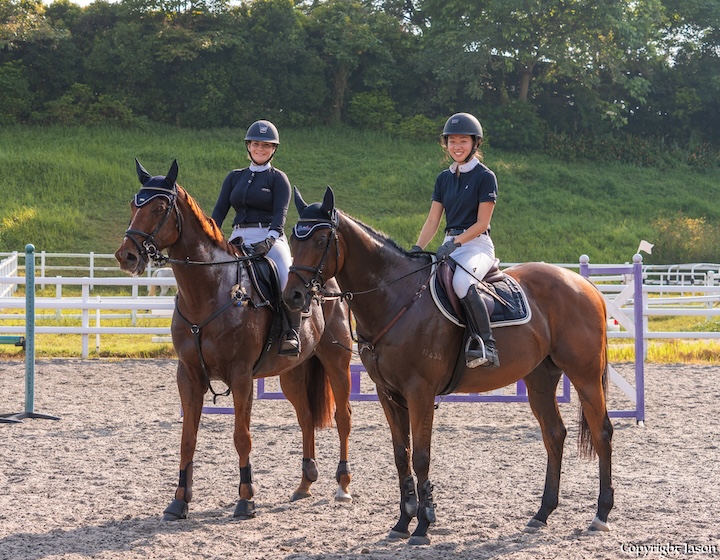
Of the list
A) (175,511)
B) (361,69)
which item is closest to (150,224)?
(175,511)

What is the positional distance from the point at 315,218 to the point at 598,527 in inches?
98.4

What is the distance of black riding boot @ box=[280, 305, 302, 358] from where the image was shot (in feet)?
20.5

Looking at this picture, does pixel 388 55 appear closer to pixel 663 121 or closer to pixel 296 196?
pixel 663 121

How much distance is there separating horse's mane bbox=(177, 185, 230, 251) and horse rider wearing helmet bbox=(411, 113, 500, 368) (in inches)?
55.9

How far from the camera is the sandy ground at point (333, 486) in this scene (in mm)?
5168

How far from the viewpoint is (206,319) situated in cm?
605

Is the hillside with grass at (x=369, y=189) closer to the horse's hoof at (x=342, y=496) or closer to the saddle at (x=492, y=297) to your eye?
the horse's hoof at (x=342, y=496)

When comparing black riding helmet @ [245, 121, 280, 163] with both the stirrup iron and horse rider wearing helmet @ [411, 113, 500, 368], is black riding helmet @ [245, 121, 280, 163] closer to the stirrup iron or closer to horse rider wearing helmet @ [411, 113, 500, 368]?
horse rider wearing helmet @ [411, 113, 500, 368]

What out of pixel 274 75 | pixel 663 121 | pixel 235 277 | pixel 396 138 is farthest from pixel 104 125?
pixel 235 277

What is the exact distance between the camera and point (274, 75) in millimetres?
41656

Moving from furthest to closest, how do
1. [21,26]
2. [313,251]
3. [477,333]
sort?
[21,26]
[477,333]
[313,251]

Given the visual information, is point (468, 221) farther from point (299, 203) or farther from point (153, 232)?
point (153, 232)

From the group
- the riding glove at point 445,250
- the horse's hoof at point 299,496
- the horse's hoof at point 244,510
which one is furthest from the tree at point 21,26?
the riding glove at point 445,250

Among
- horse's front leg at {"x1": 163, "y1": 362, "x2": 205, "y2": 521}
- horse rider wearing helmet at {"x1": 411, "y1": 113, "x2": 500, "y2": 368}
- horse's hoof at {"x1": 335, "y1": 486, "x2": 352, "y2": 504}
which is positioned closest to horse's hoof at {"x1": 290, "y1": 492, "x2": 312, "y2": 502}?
horse's hoof at {"x1": 335, "y1": 486, "x2": 352, "y2": 504}
